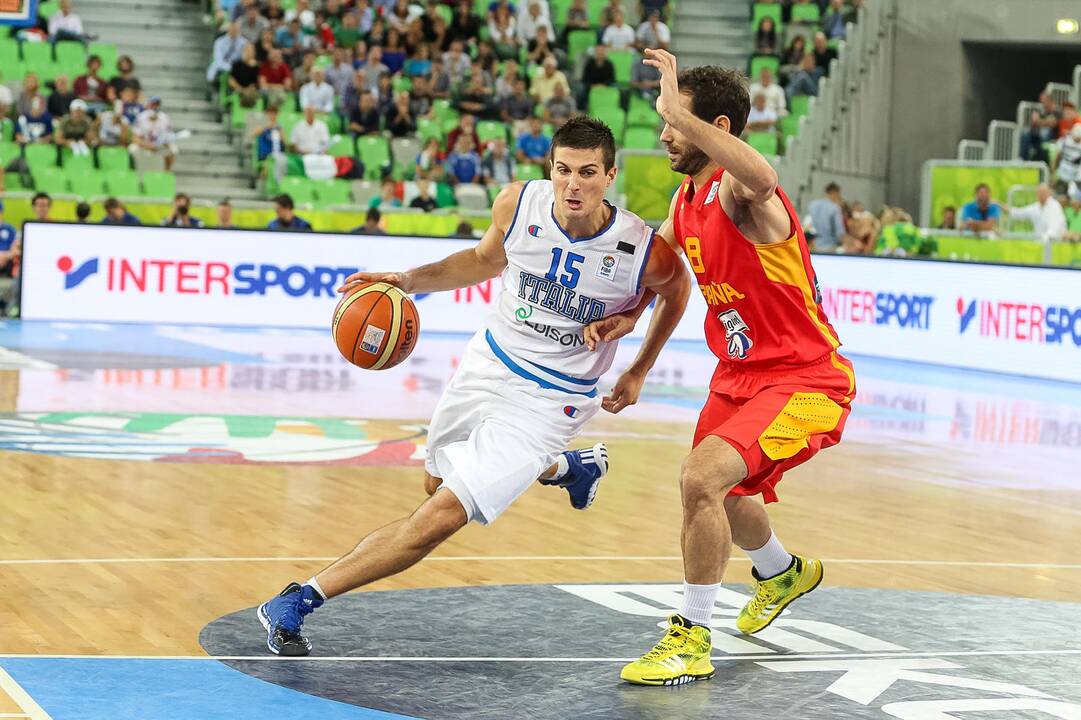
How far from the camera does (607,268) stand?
620cm

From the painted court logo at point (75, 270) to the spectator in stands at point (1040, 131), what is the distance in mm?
13229

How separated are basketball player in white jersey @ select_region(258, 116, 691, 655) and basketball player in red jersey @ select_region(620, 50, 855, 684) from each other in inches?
10.3

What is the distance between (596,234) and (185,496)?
378 centimetres

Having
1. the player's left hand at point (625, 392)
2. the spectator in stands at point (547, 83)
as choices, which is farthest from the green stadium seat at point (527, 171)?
the player's left hand at point (625, 392)

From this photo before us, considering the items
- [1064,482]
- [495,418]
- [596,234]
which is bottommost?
[1064,482]

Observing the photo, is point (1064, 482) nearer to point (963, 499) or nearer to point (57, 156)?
point (963, 499)

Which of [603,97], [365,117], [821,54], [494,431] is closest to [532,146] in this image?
[603,97]

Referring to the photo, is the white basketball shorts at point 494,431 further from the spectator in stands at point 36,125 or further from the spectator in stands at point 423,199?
the spectator in stands at point 36,125

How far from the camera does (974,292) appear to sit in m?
18.1

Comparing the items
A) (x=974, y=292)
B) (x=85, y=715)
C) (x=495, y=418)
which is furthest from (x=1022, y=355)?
(x=85, y=715)

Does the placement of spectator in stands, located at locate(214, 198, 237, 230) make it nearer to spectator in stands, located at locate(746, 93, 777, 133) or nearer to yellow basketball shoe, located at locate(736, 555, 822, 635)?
spectator in stands, located at locate(746, 93, 777, 133)

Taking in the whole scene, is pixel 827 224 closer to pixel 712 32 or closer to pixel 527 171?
pixel 527 171

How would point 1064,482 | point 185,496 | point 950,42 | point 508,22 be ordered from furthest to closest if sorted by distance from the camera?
point 950,42
point 508,22
point 1064,482
point 185,496

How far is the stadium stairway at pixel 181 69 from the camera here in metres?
23.4
